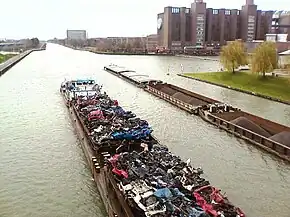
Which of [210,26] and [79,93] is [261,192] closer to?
[79,93]

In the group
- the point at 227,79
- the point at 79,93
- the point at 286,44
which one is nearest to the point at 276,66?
the point at 227,79

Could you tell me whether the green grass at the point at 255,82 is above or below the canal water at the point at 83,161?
above

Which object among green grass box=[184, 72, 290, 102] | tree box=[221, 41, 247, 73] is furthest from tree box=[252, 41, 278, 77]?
tree box=[221, 41, 247, 73]

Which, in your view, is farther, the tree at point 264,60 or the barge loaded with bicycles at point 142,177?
the tree at point 264,60

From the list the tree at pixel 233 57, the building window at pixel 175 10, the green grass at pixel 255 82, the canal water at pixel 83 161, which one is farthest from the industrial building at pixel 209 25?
the canal water at pixel 83 161

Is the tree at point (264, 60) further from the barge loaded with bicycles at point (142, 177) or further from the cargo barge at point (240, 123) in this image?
the barge loaded with bicycles at point (142, 177)

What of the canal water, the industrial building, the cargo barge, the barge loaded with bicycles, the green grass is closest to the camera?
the barge loaded with bicycles

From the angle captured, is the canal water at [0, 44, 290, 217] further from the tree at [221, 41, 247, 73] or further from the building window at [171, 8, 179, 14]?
the building window at [171, 8, 179, 14]
